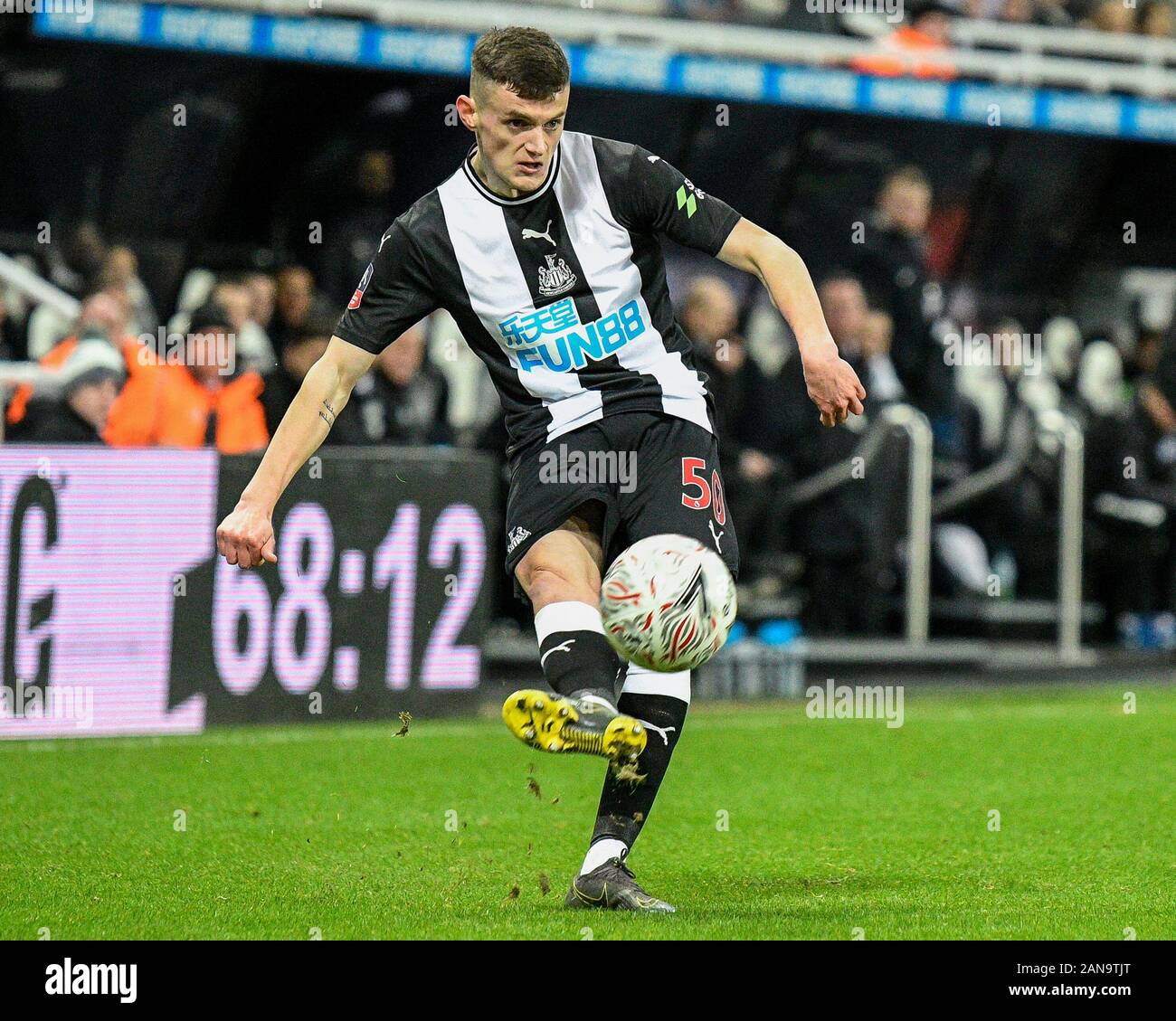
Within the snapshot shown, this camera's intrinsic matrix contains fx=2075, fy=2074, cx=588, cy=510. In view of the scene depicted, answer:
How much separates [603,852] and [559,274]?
1675 mm

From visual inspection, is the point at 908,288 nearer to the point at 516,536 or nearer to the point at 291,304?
the point at 291,304

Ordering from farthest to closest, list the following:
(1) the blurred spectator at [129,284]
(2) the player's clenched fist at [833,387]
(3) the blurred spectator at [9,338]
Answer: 1. (3) the blurred spectator at [9,338]
2. (1) the blurred spectator at [129,284]
3. (2) the player's clenched fist at [833,387]

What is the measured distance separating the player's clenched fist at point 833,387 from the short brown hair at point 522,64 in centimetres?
103

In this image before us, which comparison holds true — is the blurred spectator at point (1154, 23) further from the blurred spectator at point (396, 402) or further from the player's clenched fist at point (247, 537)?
the player's clenched fist at point (247, 537)

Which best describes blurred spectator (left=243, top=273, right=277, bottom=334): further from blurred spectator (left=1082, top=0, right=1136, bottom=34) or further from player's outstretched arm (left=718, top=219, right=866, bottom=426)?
blurred spectator (left=1082, top=0, right=1136, bottom=34)

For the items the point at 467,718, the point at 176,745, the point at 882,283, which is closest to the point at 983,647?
the point at 882,283

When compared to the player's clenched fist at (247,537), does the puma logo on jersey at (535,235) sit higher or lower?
higher

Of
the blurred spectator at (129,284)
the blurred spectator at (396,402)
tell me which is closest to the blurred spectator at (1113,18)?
the blurred spectator at (396,402)

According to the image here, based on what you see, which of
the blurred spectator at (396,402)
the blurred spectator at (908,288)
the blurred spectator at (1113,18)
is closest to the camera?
the blurred spectator at (396,402)

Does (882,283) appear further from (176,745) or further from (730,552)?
(730,552)

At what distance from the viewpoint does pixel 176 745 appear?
10344mm

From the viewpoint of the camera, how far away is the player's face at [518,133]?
5.57m

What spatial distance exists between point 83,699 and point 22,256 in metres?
4.02

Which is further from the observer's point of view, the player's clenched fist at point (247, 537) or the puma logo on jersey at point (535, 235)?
the puma logo on jersey at point (535, 235)
